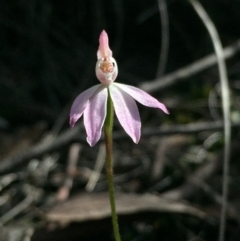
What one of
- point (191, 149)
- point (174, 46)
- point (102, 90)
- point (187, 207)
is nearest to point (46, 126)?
point (191, 149)

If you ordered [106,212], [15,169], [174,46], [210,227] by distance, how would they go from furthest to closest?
[174,46]
[15,169]
[210,227]
[106,212]

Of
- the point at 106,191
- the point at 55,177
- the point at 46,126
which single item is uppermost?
the point at 46,126

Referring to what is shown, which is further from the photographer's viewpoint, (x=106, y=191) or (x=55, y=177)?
(x=55, y=177)

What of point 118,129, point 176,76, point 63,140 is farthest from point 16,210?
point 176,76

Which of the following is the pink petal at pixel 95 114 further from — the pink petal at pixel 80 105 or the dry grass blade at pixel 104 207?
the dry grass blade at pixel 104 207

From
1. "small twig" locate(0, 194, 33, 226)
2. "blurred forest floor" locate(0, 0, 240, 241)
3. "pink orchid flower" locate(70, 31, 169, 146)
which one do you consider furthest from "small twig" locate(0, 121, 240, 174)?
"pink orchid flower" locate(70, 31, 169, 146)

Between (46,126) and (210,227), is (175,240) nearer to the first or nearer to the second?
(210,227)

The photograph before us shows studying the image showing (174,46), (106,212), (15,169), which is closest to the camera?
(106,212)

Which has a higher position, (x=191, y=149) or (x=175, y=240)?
(x=191, y=149)

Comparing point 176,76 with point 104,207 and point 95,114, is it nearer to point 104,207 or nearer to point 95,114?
point 104,207
